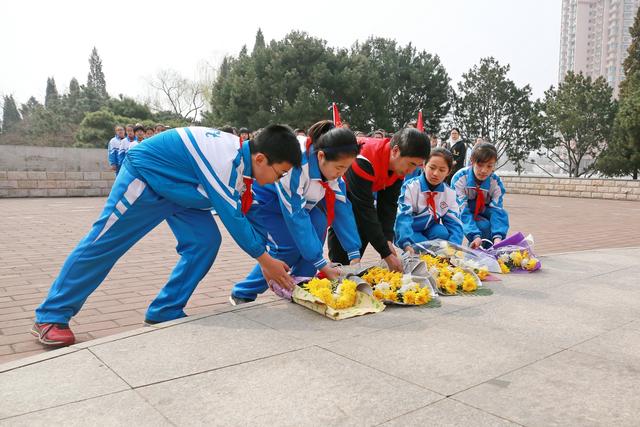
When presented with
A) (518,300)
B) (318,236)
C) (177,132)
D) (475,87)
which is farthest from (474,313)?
(475,87)

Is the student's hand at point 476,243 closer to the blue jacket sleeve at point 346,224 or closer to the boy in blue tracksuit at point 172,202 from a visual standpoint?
the blue jacket sleeve at point 346,224

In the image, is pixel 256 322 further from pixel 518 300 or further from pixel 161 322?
pixel 518 300

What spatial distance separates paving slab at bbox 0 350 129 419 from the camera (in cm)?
211

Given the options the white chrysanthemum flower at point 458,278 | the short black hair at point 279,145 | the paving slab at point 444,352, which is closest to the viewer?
the paving slab at point 444,352

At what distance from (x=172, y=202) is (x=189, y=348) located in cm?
92

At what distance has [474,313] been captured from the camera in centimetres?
339

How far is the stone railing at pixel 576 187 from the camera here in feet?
57.5

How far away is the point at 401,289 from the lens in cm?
361

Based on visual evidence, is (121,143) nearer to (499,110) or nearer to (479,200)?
(479,200)

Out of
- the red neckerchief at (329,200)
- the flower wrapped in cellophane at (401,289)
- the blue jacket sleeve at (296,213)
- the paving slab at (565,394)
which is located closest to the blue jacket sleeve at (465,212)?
the flower wrapped in cellophane at (401,289)

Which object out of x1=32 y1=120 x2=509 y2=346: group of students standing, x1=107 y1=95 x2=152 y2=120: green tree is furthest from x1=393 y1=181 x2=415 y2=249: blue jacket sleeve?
x1=107 y1=95 x2=152 y2=120: green tree

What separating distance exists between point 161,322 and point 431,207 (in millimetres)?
2717

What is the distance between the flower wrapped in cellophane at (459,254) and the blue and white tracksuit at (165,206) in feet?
6.72

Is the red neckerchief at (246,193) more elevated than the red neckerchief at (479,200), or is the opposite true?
the red neckerchief at (246,193)
